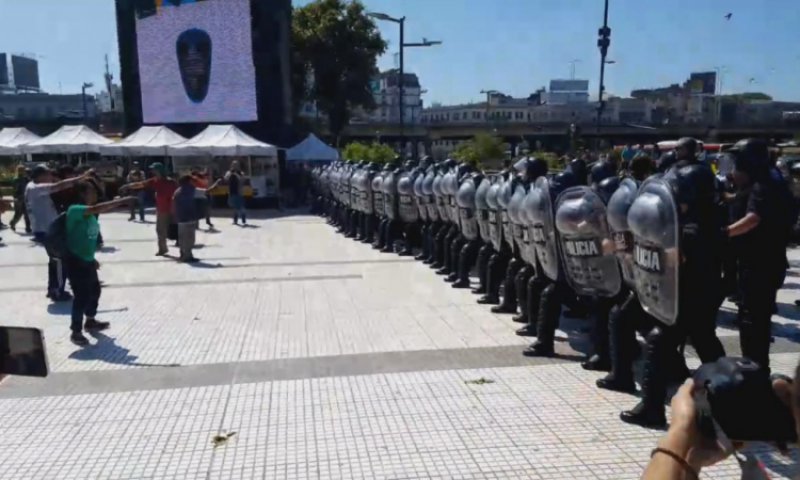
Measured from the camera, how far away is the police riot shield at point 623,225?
14.3 ft

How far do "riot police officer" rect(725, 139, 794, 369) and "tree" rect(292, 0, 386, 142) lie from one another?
35.5m

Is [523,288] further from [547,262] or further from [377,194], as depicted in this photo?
[377,194]

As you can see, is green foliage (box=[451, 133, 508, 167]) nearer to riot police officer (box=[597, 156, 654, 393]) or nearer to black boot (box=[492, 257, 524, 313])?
black boot (box=[492, 257, 524, 313])

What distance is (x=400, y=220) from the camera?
12305 millimetres

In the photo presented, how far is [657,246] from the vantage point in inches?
156

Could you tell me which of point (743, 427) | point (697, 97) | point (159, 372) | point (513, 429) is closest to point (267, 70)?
point (159, 372)

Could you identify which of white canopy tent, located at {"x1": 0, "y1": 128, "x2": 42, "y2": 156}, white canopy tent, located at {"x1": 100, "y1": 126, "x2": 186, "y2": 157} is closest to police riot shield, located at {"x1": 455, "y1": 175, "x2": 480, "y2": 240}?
white canopy tent, located at {"x1": 100, "y1": 126, "x2": 186, "y2": 157}

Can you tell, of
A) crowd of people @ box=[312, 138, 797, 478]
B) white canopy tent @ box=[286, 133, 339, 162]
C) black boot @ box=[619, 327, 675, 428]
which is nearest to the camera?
crowd of people @ box=[312, 138, 797, 478]

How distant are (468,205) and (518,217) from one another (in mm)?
2202

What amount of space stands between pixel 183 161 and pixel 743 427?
85.1 feet

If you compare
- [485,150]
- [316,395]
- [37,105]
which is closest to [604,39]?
[485,150]

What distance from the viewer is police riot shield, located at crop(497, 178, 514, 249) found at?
6.93 metres

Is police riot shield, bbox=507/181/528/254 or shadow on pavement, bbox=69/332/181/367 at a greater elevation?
police riot shield, bbox=507/181/528/254

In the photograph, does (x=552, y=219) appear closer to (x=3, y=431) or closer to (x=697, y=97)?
(x=3, y=431)
